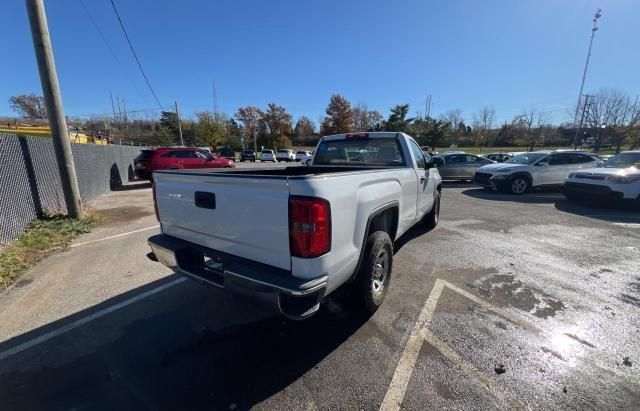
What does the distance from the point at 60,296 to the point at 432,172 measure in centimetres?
601

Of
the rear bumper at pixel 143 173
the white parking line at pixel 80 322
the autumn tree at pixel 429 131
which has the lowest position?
the white parking line at pixel 80 322

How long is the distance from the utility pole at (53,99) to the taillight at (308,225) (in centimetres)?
677

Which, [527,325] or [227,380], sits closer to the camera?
[227,380]

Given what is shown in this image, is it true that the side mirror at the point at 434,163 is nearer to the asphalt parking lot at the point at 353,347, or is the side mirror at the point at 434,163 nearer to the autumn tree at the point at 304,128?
the asphalt parking lot at the point at 353,347

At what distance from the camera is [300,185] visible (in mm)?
1938

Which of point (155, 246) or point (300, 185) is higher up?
point (300, 185)

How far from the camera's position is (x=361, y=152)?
456cm

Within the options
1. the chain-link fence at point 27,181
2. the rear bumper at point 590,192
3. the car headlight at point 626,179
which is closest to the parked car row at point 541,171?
the rear bumper at point 590,192

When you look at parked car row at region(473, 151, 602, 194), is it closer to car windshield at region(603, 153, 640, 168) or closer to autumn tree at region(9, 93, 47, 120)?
car windshield at region(603, 153, 640, 168)

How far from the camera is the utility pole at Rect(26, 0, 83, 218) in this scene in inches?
219

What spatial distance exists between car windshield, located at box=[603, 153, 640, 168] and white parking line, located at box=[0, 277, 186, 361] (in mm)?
12193

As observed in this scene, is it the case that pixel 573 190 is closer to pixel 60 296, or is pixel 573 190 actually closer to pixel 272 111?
pixel 60 296

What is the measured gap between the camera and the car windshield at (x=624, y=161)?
838cm

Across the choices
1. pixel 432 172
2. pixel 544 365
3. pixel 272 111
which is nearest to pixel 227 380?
pixel 544 365
